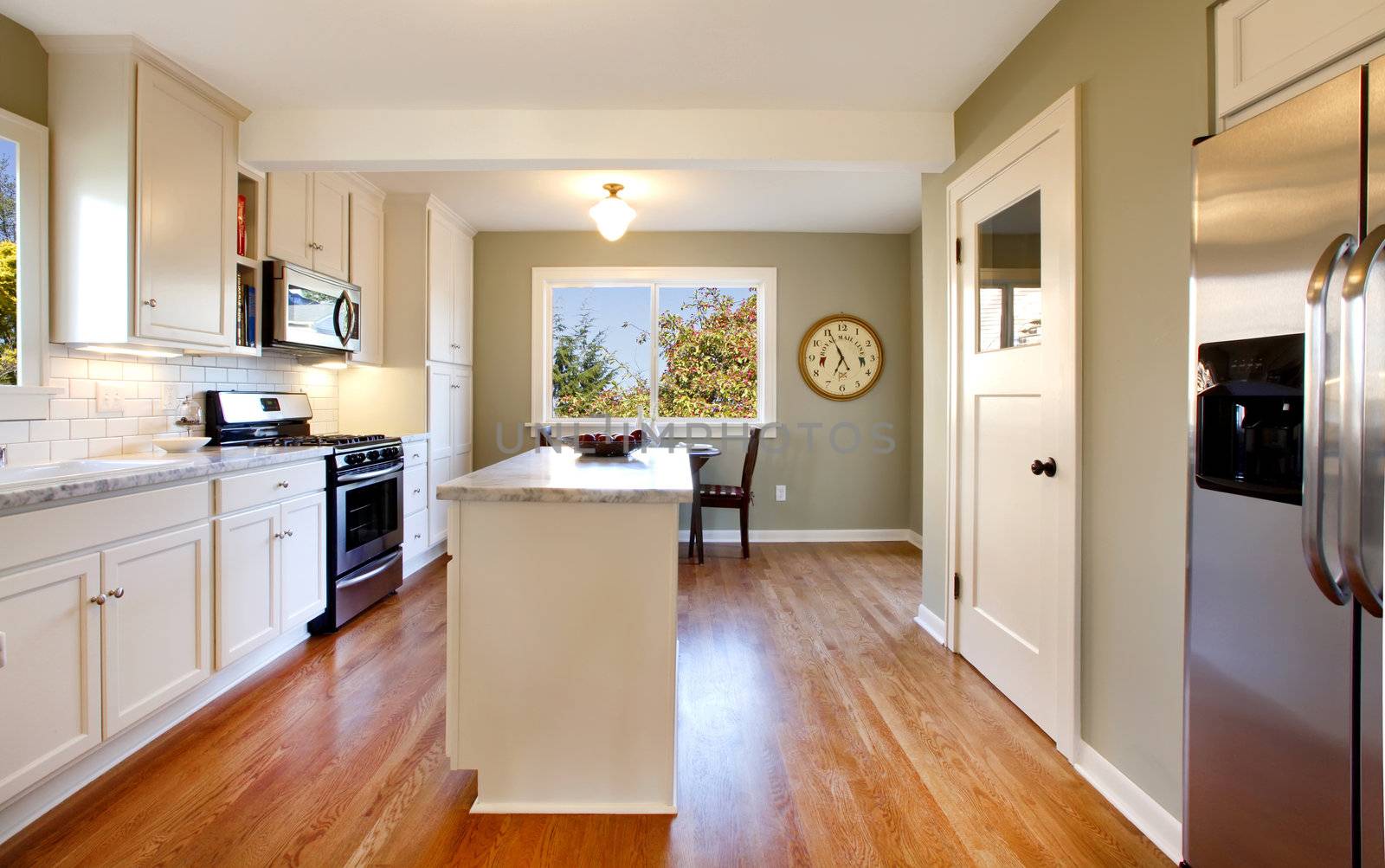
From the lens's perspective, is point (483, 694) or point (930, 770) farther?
point (930, 770)

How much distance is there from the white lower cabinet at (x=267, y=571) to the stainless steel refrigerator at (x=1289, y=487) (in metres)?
2.87

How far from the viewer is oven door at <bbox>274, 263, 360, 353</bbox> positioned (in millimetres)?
2922

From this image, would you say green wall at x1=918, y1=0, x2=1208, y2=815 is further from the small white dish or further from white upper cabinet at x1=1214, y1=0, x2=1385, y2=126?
the small white dish

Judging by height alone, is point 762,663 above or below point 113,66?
below

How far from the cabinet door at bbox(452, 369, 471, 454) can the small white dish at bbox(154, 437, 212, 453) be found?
1873 millimetres

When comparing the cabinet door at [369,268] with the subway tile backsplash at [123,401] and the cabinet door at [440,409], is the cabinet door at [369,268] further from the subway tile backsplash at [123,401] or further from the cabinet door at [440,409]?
the subway tile backsplash at [123,401]

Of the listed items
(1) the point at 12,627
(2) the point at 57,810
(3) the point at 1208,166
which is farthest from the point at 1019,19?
(2) the point at 57,810

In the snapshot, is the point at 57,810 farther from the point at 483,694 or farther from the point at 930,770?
the point at 930,770

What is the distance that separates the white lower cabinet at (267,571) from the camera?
7.34 feet

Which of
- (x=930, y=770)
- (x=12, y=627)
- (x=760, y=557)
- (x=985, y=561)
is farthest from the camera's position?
(x=760, y=557)

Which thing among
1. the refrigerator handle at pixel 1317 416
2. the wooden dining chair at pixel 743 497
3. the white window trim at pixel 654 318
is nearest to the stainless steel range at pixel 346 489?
the white window trim at pixel 654 318

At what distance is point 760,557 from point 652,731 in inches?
111

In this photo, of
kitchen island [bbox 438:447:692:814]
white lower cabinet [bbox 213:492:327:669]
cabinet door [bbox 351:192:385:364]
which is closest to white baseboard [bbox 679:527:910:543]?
cabinet door [bbox 351:192:385:364]

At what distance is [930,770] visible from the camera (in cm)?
184
